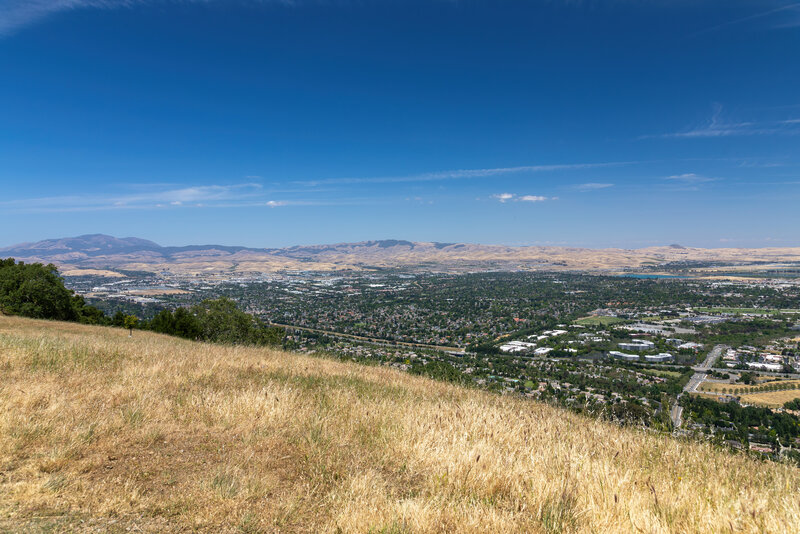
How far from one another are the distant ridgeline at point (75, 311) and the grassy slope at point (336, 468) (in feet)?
74.6

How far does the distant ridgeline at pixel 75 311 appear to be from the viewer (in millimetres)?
28953

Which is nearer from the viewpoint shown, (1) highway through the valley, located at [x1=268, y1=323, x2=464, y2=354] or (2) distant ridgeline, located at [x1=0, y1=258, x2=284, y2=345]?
(2) distant ridgeline, located at [x1=0, y1=258, x2=284, y2=345]

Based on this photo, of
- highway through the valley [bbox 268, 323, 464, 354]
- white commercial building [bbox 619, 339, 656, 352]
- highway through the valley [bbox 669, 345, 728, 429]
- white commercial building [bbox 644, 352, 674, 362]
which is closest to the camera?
highway through the valley [bbox 669, 345, 728, 429]

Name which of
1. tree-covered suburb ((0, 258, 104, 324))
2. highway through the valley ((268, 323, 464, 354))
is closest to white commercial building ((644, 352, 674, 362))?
highway through the valley ((268, 323, 464, 354))

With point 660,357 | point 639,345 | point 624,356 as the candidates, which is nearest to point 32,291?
point 624,356

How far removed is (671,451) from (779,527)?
66.3 inches

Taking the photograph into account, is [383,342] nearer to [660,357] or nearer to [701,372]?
[660,357]

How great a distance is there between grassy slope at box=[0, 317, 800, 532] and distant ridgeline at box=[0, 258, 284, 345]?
74.6ft

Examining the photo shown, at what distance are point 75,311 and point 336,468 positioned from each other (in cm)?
4367

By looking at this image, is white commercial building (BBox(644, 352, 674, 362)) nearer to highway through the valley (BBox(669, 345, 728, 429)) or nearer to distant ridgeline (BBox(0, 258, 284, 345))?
highway through the valley (BBox(669, 345, 728, 429))

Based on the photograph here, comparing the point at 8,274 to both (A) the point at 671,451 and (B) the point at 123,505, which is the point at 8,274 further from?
(A) the point at 671,451

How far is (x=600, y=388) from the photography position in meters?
24.3

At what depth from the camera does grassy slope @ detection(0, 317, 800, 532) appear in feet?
8.96

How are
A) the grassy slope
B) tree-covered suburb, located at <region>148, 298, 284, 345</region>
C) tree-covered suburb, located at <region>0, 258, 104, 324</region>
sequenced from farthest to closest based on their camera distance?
tree-covered suburb, located at <region>148, 298, 284, 345</region>, tree-covered suburb, located at <region>0, 258, 104, 324</region>, the grassy slope
